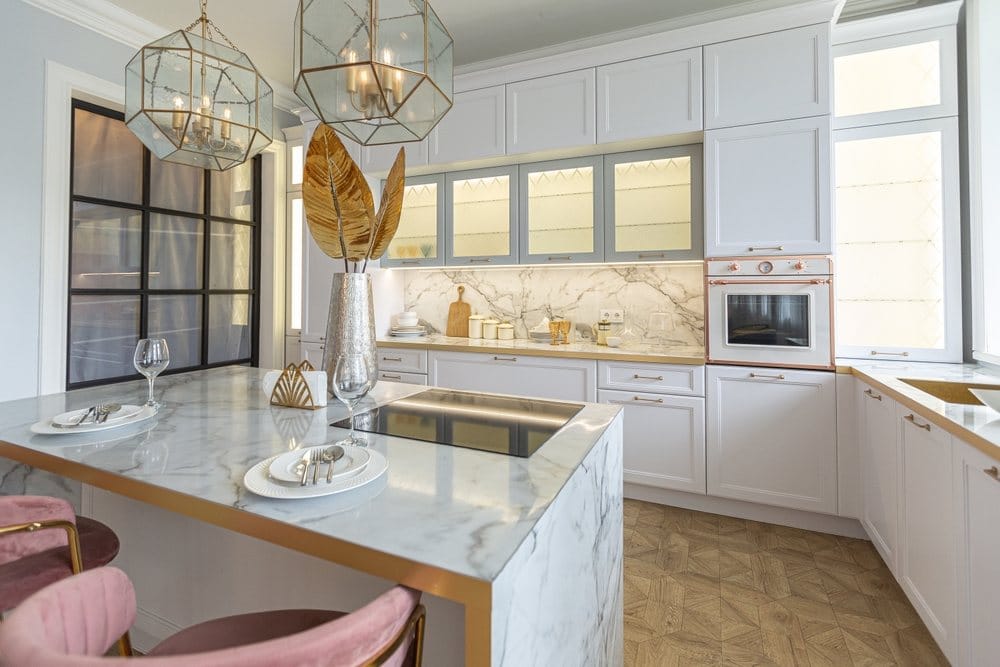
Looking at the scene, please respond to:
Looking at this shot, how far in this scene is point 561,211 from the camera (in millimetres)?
3145

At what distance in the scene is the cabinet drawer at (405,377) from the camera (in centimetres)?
336

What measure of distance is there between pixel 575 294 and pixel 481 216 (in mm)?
856

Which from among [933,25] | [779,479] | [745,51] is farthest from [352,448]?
[933,25]

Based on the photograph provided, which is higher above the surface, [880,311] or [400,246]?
[400,246]

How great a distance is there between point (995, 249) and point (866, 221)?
51cm

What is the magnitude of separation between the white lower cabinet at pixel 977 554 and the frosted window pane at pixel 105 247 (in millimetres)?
4182

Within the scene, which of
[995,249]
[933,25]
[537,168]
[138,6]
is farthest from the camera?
[537,168]

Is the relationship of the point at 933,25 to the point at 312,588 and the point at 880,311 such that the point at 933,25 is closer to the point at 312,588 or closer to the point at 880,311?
the point at 880,311

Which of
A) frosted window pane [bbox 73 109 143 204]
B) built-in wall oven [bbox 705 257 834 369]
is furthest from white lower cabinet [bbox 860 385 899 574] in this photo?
frosted window pane [bbox 73 109 143 204]

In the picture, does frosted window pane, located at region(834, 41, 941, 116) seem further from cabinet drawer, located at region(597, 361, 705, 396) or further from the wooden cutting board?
the wooden cutting board

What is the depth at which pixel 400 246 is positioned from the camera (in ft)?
12.0

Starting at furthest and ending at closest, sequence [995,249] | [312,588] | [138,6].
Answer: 1. [138,6]
2. [995,249]
3. [312,588]

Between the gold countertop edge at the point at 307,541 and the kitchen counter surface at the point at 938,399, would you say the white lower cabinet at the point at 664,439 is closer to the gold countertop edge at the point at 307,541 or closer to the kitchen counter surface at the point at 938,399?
the kitchen counter surface at the point at 938,399

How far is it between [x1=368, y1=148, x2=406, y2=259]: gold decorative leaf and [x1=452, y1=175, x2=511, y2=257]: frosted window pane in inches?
72.1
